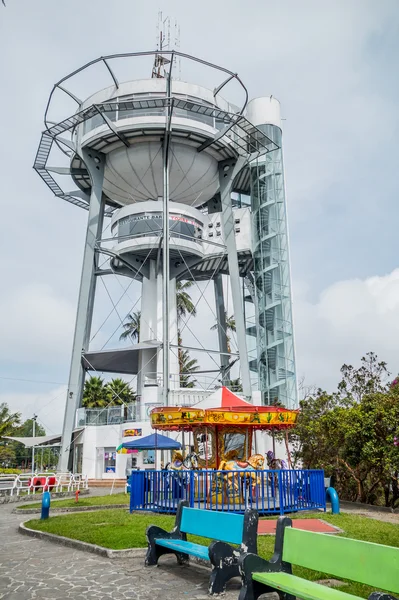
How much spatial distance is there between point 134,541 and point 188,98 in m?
31.5

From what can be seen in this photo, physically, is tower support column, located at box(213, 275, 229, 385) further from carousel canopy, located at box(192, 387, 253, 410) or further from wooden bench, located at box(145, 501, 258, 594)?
wooden bench, located at box(145, 501, 258, 594)

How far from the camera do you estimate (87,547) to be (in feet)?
31.3

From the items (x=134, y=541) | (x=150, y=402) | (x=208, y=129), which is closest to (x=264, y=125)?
(x=208, y=129)

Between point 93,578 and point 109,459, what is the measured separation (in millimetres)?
29860

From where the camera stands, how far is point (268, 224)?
41.1 meters

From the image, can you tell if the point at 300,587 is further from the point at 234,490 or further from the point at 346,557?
the point at 234,490

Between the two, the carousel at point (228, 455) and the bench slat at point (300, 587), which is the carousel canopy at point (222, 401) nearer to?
the carousel at point (228, 455)

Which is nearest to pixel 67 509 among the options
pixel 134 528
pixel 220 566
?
pixel 134 528

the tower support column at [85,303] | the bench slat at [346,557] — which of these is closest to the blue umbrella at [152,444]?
the tower support column at [85,303]

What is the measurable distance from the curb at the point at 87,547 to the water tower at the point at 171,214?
820 inches

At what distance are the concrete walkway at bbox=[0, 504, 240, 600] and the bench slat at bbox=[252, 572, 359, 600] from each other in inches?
41.1

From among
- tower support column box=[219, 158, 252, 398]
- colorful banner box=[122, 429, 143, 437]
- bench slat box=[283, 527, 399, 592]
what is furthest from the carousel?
tower support column box=[219, 158, 252, 398]

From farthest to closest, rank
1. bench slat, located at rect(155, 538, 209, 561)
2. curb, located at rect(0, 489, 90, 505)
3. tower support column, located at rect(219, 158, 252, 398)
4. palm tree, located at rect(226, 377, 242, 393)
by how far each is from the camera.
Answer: palm tree, located at rect(226, 377, 242, 393), tower support column, located at rect(219, 158, 252, 398), curb, located at rect(0, 489, 90, 505), bench slat, located at rect(155, 538, 209, 561)

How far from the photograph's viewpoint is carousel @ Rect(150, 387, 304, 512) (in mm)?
13555
